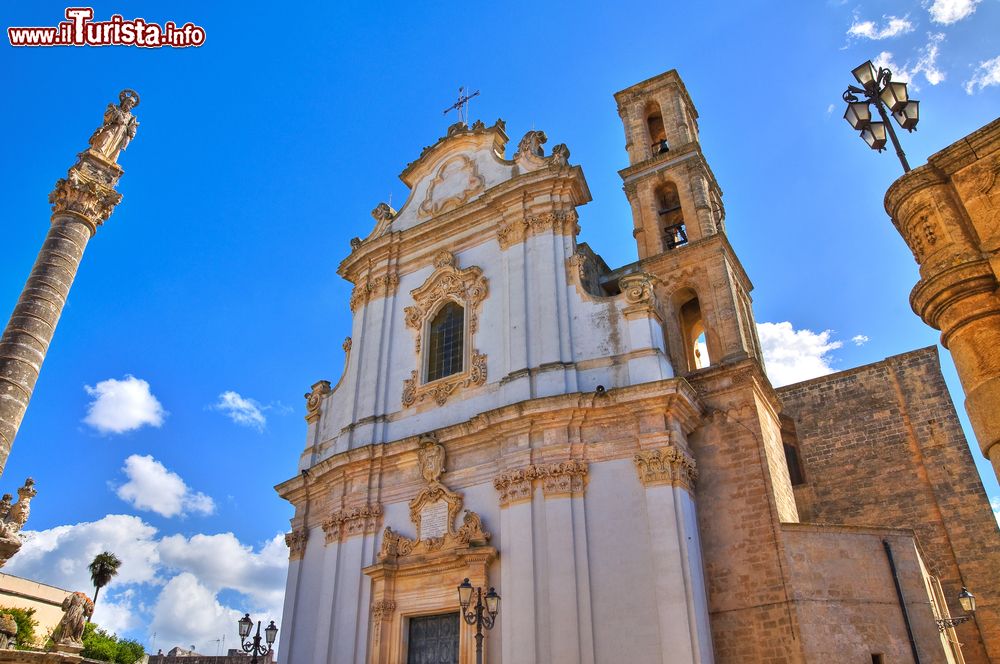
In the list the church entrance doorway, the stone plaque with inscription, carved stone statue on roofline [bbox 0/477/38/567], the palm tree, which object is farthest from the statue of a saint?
the palm tree

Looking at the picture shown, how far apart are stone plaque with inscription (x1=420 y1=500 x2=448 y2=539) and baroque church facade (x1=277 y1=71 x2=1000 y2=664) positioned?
0.04 m

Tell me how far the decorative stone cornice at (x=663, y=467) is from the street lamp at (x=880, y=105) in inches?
292

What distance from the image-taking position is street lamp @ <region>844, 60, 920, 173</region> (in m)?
6.99

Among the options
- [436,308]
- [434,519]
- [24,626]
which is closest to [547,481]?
[434,519]

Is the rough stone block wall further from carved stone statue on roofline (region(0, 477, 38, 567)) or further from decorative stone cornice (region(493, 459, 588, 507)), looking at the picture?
carved stone statue on roofline (region(0, 477, 38, 567))

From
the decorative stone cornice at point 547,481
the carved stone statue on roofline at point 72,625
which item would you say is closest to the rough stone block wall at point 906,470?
the decorative stone cornice at point 547,481

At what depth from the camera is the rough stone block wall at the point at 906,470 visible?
1802 centimetres

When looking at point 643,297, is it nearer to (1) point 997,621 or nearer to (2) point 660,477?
(2) point 660,477

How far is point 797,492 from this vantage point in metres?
21.4

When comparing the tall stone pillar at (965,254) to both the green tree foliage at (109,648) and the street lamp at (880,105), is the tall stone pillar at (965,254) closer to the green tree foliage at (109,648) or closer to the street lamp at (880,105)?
the street lamp at (880,105)

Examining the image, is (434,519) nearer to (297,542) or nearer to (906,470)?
(297,542)

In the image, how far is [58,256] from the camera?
1295cm

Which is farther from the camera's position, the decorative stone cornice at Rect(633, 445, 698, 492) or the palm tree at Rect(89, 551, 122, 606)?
the palm tree at Rect(89, 551, 122, 606)

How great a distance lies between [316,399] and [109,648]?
797 inches
